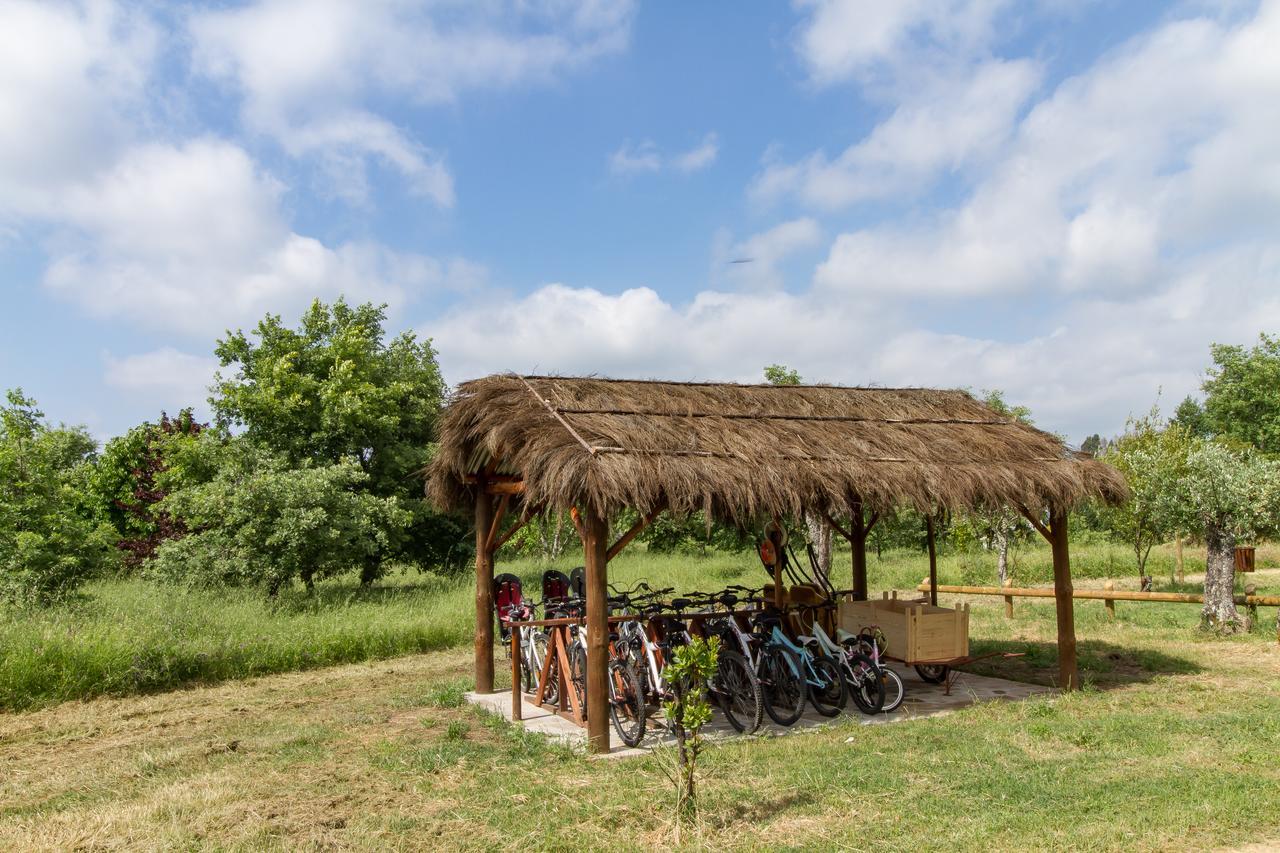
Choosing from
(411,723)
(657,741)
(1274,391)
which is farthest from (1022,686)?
(1274,391)

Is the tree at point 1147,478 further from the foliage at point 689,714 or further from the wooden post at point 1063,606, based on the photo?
the foliage at point 689,714

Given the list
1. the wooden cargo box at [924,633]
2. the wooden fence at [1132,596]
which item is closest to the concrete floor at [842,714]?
the wooden cargo box at [924,633]

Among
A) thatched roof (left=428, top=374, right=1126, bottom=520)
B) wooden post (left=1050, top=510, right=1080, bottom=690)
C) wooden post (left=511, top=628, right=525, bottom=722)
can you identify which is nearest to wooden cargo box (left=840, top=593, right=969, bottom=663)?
wooden post (left=1050, top=510, right=1080, bottom=690)

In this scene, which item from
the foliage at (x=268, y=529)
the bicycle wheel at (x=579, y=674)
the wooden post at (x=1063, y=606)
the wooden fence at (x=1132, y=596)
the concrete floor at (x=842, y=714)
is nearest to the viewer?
the concrete floor at (x=842, y=714)

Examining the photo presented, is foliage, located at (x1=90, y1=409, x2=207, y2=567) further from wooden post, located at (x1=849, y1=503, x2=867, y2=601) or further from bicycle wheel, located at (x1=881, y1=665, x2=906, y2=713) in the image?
bicycle wheel, located at (x1=881, y1=665, x2=906, y2=713)

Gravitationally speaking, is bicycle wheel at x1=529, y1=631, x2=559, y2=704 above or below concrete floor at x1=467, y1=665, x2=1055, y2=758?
above

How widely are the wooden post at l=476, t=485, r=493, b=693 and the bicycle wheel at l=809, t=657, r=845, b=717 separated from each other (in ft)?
11.0

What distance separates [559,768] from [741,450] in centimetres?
292

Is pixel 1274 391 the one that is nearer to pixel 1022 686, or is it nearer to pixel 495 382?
pixel 1022 686

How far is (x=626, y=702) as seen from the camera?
7238 mm

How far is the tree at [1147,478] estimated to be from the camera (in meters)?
13.2

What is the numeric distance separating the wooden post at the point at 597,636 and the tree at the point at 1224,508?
9306mm

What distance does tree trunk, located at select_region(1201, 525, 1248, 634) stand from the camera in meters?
11.9

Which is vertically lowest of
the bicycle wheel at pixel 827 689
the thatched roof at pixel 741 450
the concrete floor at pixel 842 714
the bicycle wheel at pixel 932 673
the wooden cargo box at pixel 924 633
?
the concrete floor at pixel 842 714
